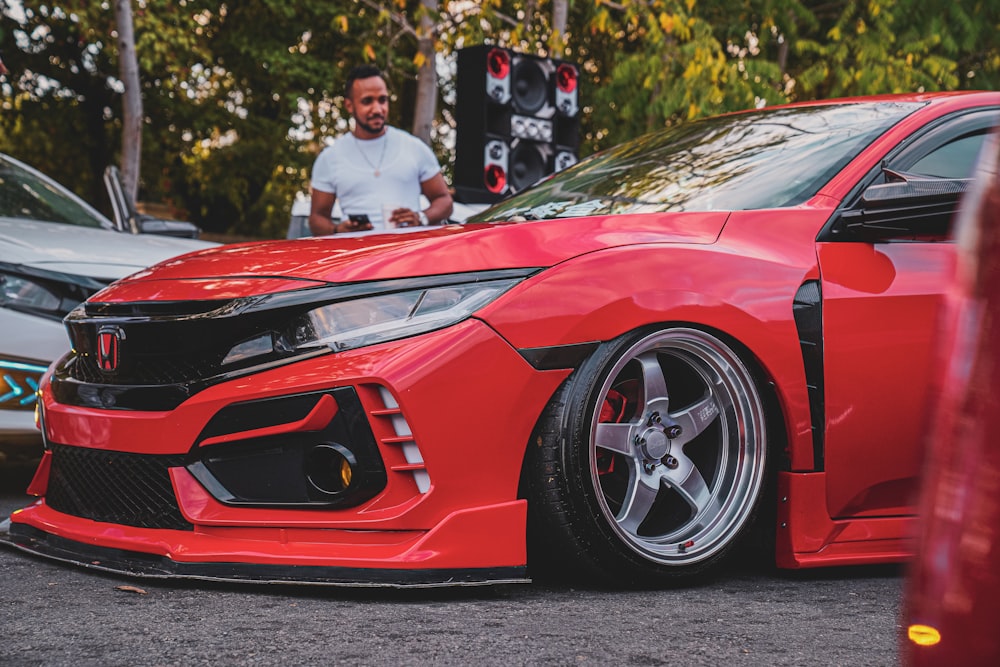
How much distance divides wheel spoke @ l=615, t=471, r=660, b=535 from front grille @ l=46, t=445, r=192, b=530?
108cm

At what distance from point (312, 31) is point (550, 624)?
20.2m

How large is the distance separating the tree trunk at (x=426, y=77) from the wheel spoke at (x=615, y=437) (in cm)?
994

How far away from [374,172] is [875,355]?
356 cm

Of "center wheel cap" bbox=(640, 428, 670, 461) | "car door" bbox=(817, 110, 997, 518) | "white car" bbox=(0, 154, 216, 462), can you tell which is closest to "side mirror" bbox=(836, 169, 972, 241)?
"car door" bbox=(817, 110, 997, 518)

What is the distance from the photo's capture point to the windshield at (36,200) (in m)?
5.72

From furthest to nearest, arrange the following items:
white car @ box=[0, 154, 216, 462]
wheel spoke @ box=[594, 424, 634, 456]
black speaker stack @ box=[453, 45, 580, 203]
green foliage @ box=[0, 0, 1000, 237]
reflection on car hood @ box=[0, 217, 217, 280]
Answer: green foliage @ box=[0, 0, 1000, 237] → black speaker stack @ box=[453, 45, 580, 203] → reflection on car hood @ box=[0, 217, 217, 280] → white car @ box=[0, 154, 216, 462] → wheel spoke @ box=[594, 424, 634, 456]

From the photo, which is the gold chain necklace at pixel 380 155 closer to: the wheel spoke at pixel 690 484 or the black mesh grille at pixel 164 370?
the black mesh grille at pixel 164 370

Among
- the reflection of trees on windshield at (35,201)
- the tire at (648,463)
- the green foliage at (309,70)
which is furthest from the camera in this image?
the green foliage at (309,70)

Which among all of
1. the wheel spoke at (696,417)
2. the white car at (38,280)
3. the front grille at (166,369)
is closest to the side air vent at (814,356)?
the wheel spoke at (696,417)

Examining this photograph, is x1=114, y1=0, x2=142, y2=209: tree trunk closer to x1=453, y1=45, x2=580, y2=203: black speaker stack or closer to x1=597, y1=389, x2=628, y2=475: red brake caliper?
x1=453, y1=45, x2=580, y2=203: black speaker stack

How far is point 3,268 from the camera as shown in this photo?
4660 mm

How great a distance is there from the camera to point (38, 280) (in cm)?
469

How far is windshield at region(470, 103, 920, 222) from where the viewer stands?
3.53 meters

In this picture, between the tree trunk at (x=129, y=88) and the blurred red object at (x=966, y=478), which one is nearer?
the blurred red object at (x=966, y=478)
